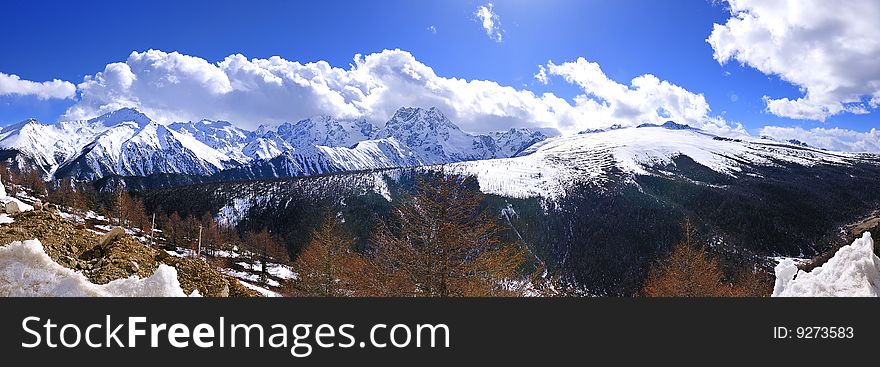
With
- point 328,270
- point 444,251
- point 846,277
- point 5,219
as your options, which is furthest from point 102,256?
point 328,270

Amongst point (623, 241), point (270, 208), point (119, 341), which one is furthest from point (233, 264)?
point (623, 241)

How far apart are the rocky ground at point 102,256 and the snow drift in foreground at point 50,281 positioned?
789 mm

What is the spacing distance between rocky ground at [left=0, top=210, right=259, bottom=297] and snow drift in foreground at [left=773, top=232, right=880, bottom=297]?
32.1 feet

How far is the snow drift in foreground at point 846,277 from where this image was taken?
7465 millimetres

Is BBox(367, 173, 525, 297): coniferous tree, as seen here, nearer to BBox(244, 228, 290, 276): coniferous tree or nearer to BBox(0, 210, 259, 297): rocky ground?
BBox(0, 210, 259, 297): rocky ground

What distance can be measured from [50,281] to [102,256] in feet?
7.04

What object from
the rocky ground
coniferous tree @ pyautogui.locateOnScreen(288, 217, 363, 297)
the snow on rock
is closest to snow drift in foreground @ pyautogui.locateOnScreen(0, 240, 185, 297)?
the rocky ground

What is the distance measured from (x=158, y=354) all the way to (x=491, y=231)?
11073mm

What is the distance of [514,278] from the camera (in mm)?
16797

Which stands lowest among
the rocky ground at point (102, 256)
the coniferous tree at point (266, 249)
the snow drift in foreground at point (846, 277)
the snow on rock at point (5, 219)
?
the coniferous tree at point (266, 249)

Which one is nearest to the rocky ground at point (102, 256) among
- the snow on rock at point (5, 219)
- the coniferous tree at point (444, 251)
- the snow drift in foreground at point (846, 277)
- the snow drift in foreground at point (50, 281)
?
the snow on rock at point (5, 219)

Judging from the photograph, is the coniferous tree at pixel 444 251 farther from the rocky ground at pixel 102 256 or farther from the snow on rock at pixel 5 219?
the snow on rock at pixel 5 219

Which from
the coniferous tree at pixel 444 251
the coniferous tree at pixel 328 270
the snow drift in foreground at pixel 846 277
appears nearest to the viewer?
the snow drift in foreground at pixel 846 277

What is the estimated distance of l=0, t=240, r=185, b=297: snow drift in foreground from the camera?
6621mm
